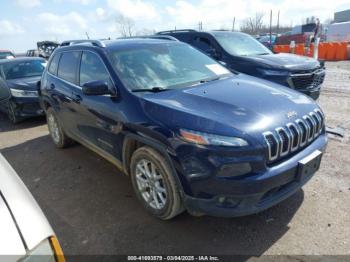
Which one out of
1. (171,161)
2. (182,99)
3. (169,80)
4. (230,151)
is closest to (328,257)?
(230,151)

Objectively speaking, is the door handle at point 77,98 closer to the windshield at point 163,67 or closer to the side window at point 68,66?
the side window at point 68,66

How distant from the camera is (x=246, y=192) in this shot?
234cm

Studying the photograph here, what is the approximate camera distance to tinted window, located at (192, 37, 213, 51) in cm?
737

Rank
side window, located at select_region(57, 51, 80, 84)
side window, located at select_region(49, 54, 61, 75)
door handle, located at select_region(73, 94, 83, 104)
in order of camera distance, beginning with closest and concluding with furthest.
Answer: door handle, located at select_region(73, 94, 83, 104) → side window, located at select_region(57, 51, 80, 84) → side window, located at select_region(49, 54, 61, 75)

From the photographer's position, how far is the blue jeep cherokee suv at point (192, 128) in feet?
7.75

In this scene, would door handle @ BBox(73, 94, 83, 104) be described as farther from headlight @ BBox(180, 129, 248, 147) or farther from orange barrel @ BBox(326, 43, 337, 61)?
orange barrel @ BBox(326, 43, 337, 61)

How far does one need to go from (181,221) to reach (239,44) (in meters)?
5.57

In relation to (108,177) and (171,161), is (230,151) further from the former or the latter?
(108,177)

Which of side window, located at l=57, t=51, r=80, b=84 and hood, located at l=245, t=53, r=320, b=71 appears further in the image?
hood, located at l=245, t=53, r=320, b=71

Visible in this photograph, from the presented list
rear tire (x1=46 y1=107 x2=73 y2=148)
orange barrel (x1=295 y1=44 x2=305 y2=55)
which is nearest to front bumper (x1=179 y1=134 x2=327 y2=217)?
rear tire (x1=46 y1=107 x2=73 y2=148)

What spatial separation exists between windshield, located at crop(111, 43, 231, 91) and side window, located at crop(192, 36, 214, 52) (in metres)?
3.42

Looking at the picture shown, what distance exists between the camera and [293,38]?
3152 centimetres

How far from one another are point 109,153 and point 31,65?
5.96 m

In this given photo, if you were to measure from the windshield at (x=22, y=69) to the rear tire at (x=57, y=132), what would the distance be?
3.13 meters
